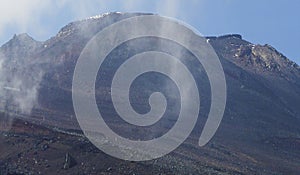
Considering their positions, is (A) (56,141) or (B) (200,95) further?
(B) (200,95)

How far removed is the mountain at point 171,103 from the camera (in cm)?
5296

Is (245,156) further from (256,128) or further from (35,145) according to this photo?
(35,145)

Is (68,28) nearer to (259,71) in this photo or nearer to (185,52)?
(185,52)

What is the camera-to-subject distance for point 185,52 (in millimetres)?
126438

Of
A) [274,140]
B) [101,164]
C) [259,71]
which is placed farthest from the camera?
[259,71]

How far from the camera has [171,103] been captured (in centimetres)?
9988

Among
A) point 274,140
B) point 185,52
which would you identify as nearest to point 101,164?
point 274,140

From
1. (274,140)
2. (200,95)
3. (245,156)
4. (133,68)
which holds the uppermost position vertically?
(133,68)

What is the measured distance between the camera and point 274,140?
90.6 metres

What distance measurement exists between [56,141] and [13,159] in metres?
5.42

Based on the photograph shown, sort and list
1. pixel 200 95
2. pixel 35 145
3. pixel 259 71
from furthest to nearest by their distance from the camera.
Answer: pixel 259 71, pixel 200 95, pixel 35 145

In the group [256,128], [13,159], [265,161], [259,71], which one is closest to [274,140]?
[256,128]

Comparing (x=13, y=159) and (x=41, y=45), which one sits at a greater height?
(x=41, y=45)

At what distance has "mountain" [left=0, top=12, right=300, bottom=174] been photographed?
53.0 metres
